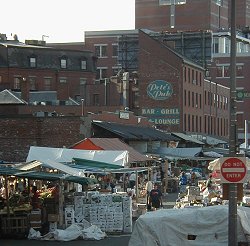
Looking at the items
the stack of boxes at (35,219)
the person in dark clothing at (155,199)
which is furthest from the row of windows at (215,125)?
the stack of boxes at (35,219)

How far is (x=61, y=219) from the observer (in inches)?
978

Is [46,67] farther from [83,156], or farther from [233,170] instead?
[233,170]

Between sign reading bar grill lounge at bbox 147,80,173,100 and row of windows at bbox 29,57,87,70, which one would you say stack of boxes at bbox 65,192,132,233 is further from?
row of windows at bbox 29,57,87,70

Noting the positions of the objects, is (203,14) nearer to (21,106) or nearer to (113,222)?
(21,106)

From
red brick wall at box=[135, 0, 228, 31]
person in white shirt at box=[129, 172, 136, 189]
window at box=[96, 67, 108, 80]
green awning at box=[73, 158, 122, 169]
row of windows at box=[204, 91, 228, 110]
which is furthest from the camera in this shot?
red brick wall at box=[135, 0, 228, 31]

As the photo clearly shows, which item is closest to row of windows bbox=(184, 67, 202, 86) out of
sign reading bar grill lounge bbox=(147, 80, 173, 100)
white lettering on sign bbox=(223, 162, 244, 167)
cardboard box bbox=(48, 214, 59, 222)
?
sign reading bar grill lounge bbox=(147, 80, 173, 100)

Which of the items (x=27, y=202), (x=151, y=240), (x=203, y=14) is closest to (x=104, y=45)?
(x=203, y=14)

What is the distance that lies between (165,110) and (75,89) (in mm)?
14883

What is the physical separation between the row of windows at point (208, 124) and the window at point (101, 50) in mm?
19234

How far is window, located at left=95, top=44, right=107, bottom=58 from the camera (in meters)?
101

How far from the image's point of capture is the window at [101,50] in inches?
3991

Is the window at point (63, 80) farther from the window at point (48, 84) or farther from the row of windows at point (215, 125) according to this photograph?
the row of windows at point (215, 125)

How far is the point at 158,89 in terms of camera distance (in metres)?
77.2

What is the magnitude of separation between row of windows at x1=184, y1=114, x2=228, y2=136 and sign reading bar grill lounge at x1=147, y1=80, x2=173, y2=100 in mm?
3253
